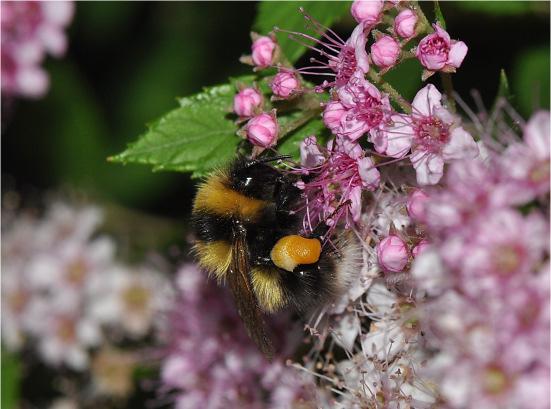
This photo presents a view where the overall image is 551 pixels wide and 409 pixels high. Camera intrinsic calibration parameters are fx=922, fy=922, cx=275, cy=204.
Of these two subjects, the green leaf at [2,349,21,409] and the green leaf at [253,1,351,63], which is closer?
the green leaf at [253,1,351,63]

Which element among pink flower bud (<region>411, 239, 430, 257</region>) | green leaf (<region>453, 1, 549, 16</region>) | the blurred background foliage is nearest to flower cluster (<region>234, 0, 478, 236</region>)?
pink flower bud (<region>411, 239, 430, 257</region>)

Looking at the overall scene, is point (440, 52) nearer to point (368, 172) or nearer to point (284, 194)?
point (368, 172)

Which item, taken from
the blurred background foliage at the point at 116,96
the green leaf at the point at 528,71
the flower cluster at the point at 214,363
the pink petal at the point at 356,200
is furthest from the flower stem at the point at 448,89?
the blurred background foliage at the point at 116,96

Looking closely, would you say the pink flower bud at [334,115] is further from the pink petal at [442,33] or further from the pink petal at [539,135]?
the pink petal at [539,135]

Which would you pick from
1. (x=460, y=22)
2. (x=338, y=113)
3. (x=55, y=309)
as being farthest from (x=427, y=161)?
(x=55, y=309)

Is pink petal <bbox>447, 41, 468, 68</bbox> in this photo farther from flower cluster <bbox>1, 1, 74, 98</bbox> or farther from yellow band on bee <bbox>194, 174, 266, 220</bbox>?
flower cluster <bbox>1, 1, 74, 98</bbox>

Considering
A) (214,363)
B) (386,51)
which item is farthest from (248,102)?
(214,363)

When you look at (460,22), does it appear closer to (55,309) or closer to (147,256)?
(147,256)
